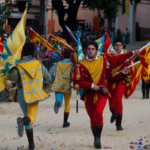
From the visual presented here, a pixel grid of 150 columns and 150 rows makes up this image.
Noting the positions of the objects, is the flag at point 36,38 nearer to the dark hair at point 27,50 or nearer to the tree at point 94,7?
the dark hair at point 27,50

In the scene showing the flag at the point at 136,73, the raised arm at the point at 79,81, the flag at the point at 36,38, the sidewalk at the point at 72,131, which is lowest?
the sidewalk at the point at 72,131

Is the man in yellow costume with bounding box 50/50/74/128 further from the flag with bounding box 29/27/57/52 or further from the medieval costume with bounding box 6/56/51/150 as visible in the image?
the medieval costume with bounding box 6/56/51/150

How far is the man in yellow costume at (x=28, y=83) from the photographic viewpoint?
5430 millimetres

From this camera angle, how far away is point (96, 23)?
87.0ft

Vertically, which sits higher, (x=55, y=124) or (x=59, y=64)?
(x=59, y=64)

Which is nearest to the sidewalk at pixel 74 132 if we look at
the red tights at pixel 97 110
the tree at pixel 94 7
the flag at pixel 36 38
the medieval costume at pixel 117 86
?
the medieval costume at pixel 117 86

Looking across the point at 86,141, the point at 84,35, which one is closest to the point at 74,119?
the point at 86,141

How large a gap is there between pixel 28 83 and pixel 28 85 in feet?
0.10

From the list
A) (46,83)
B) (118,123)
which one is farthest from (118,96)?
(46,83)

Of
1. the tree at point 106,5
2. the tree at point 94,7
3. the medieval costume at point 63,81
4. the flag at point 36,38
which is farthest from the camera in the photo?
the tree at point 94,7

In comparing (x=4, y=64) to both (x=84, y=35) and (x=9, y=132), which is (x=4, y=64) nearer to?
(x=9, y=132)

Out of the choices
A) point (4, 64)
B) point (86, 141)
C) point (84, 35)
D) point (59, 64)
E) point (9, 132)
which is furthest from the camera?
point (84, 35)

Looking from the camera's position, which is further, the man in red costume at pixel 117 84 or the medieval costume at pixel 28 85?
the man in red costume at pixel 117 84

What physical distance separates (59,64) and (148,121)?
7.75 ft
